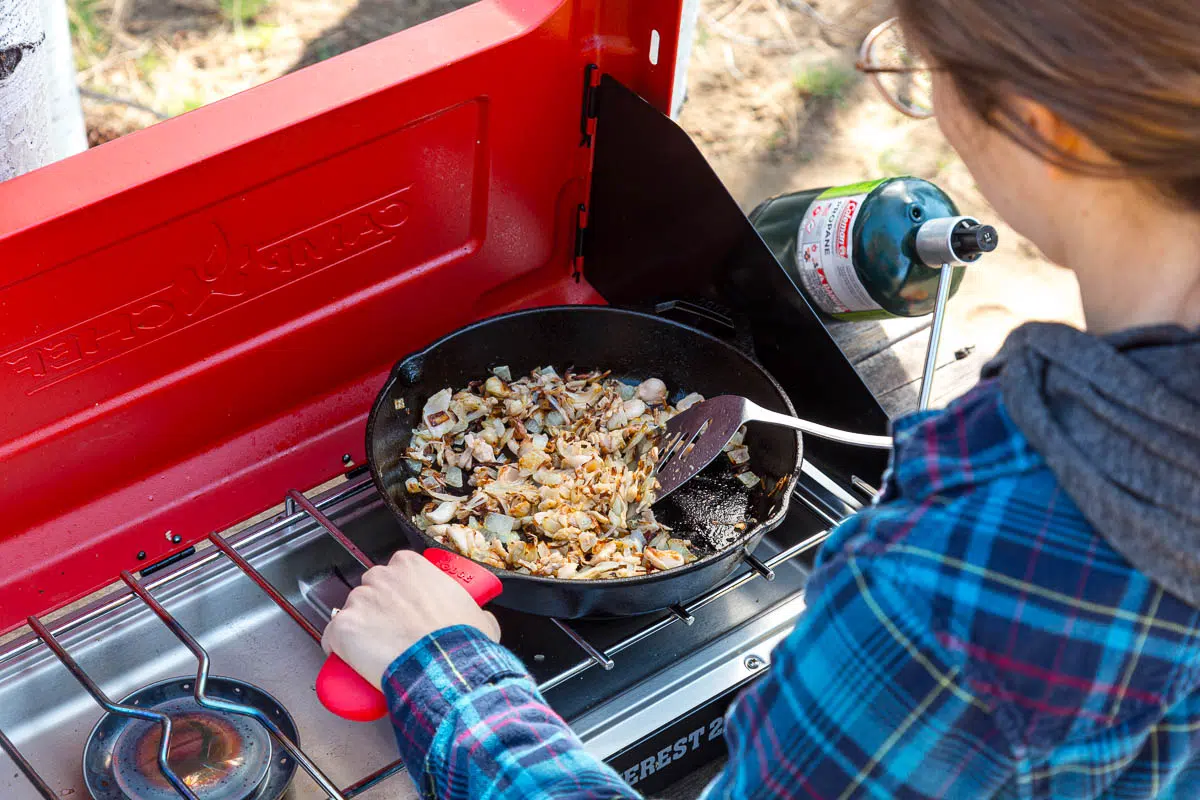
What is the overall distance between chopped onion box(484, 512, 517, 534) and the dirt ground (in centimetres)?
155

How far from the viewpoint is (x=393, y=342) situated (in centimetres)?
144

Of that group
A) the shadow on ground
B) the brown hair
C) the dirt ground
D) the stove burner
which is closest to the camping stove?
the stove burner

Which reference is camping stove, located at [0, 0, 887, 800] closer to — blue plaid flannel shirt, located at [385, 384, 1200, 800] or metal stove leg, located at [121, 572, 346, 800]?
metal stove leg, located at [121, 572, 346, 800]

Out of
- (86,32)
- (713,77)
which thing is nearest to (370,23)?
(86,32)

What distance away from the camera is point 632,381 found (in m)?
1.51

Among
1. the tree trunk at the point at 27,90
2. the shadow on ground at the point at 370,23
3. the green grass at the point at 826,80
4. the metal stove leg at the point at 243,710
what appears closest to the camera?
the metal stove leg at the point at 243,710

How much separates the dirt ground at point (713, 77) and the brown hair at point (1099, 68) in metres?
2.02

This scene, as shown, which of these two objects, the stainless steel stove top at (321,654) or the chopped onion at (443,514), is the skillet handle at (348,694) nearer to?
the stainless steel stove top at (321,654)

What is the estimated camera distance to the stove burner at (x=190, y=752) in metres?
1.09

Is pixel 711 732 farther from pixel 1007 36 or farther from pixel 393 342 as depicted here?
pixel 1007 36

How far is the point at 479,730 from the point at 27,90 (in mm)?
957

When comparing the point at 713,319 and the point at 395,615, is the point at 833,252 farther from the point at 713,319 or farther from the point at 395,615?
the point at 395,615

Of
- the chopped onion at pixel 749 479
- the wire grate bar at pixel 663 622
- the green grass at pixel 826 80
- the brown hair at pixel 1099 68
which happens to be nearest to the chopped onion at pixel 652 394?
the chopped onion at pixel 749 479

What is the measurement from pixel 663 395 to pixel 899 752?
0.87 metres
